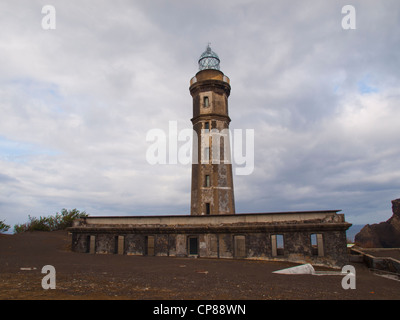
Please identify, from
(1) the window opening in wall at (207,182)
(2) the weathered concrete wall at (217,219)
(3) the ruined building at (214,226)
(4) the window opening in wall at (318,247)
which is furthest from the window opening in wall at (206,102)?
(4) the window opening in wall at (318,247)

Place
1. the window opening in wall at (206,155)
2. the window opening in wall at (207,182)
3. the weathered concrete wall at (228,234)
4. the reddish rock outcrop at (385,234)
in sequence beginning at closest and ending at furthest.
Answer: the weathered concrete wall at (228,234) → the window opening in wall at (207,182) → the window opening in wall at (206,155) → the reddish rock outcrop at (385,234)

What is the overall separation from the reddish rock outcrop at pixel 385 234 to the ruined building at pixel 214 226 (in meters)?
28.1

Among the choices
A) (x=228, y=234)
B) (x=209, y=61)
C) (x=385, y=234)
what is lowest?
(x=385, y=234)

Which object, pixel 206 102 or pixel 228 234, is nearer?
pixel 228 234

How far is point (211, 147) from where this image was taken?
27.0 meters

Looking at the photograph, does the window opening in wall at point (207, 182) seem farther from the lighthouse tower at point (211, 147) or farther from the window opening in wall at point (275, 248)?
the window opening in wall at point (275, 248)

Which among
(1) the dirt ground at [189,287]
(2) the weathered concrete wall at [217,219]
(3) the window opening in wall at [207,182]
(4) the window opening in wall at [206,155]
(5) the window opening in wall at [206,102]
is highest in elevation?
(5) the window opening in wall at [206,102]

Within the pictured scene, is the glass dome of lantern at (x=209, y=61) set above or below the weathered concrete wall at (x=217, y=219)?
above

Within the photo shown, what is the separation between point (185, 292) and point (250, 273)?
5872 mm

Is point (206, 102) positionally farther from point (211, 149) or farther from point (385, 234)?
point (385, 234)

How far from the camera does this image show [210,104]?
92.3 feet

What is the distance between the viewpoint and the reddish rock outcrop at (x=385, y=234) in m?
43.2

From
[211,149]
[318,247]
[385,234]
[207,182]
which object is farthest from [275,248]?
[385,234]

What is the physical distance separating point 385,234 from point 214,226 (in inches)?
1545
